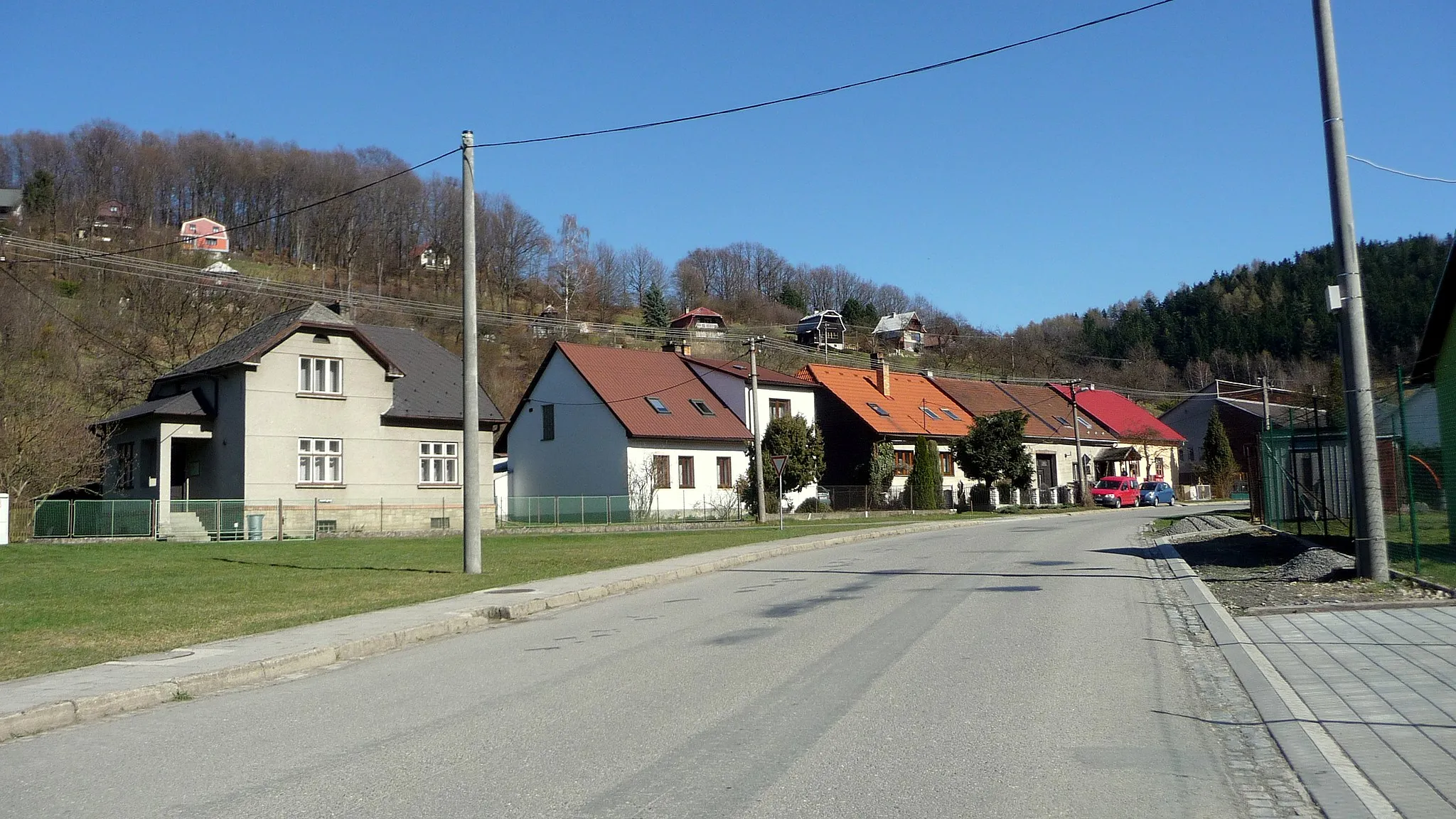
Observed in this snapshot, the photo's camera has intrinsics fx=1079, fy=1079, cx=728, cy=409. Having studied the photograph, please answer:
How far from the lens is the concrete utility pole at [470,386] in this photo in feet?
60.6

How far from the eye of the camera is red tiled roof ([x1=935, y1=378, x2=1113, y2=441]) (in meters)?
66.1

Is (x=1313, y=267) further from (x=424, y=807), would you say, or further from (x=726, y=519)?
(x=424, y=807)

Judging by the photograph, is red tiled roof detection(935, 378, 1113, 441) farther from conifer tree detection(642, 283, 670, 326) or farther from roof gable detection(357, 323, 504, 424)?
conifer tree detection(642, 283, 670, 326)

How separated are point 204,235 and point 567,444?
3562cm

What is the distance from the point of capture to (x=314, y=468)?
38.3m

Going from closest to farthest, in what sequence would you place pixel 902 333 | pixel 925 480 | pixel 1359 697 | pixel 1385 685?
pixel 1359 697 → pixel 1385 685 → pixel 925 480 → pixel 902 333

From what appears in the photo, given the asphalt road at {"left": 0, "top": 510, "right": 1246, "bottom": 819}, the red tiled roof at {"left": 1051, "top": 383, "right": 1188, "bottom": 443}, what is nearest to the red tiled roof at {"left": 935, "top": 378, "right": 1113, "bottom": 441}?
the red tiled roof at {"left": 1051, "top": 383, "right": 1188, "bottom": 443}

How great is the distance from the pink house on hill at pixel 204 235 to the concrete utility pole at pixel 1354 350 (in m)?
61.1

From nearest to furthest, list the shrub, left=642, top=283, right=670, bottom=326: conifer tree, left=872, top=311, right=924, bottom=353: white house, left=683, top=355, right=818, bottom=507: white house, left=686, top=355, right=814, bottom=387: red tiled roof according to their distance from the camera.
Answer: the shrub → left=683, top=355, right=818, bottom=507: white house → left=686, top=355, right=814, bottom=387: red tiled roof → left=642, top=283, right=670, bottom=326: conifer tree → left=872, top=311, right=924, bottom=353: white house

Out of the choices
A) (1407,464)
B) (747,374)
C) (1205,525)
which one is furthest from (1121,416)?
(1407,464)

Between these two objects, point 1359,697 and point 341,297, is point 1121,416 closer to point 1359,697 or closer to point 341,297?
point 341,297

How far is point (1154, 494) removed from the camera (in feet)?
206

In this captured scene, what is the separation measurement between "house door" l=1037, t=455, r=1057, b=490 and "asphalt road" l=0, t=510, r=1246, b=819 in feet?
176

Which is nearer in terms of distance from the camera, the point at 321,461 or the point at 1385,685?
the point at 1385,685
